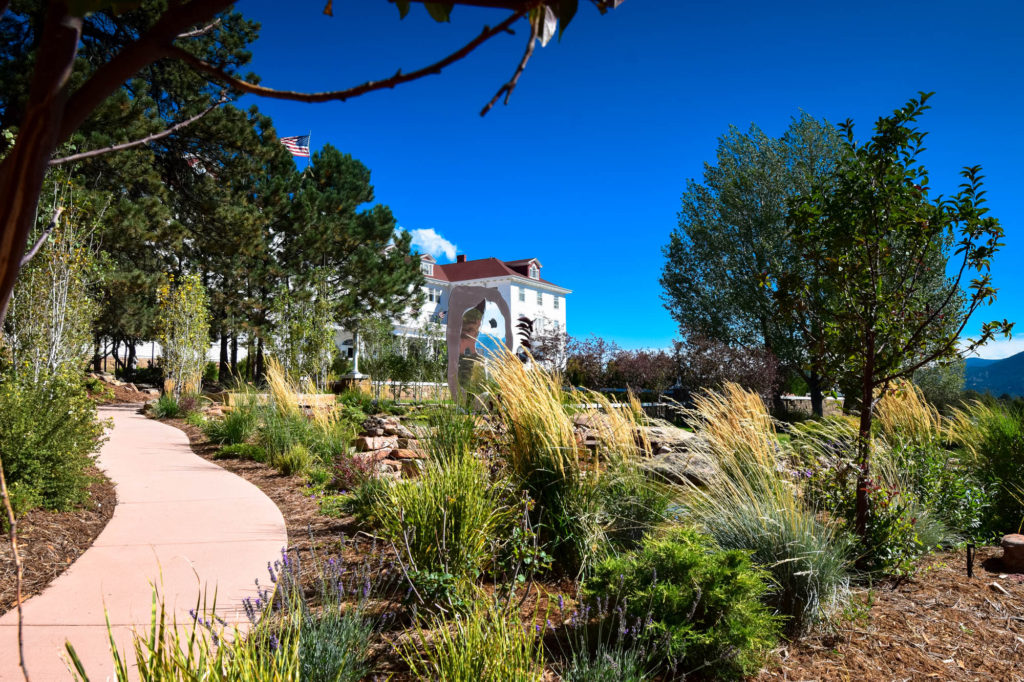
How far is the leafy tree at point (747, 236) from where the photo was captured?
1919cm

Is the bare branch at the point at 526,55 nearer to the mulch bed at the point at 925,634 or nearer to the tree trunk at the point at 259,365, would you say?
the mulch bed at the point at 925,634

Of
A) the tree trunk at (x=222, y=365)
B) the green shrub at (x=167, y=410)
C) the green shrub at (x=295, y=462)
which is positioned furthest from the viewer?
the tree trunk at (x=222, y=365)

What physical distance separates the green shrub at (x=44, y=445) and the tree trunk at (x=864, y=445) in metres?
5.61

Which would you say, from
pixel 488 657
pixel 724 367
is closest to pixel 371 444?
pixel 488 657

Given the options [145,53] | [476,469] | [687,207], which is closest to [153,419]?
[476,469]

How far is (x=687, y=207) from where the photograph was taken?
21.6 m

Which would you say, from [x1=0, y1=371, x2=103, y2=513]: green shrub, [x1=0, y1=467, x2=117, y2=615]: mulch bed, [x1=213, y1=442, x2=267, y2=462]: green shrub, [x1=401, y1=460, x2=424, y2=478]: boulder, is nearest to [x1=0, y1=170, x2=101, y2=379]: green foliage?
[x1=213, y1=442, x2=267, y2=462]: green shrub

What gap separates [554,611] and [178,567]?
2.39 metres

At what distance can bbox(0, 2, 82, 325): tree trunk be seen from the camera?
51 cm

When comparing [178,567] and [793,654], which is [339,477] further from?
[793,654]

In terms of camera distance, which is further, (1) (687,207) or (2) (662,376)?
(1) (687,207)

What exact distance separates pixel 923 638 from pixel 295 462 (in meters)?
5.96

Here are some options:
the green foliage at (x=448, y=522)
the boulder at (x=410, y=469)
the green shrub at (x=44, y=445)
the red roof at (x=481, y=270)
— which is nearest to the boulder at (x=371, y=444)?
the boulder at (x=410, y=469)

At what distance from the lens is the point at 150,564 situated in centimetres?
393
